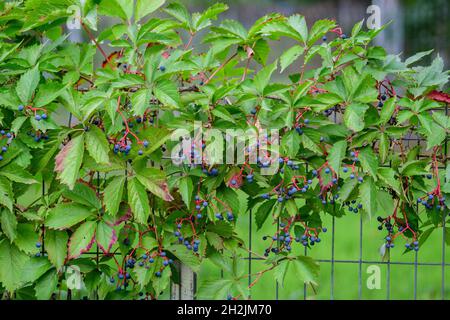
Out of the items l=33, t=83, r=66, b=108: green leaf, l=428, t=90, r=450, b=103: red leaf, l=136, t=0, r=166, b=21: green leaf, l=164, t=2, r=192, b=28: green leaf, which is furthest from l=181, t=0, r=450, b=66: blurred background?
l=33, t=83, r=66, b=108: green leaf

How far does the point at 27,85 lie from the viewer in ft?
7.15

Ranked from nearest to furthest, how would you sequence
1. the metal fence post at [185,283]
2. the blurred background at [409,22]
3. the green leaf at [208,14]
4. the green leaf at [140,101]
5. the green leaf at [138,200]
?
the green leaf at [140,101] → the green leaf at [138,200] → the green leaf at [208,14] → the metal fence post at [185,283] → the blurred background at [409,22]

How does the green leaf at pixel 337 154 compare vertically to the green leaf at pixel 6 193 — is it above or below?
above

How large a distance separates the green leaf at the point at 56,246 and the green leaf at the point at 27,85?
0.44 m

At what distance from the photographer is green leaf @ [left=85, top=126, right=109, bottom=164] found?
2127 millimetres

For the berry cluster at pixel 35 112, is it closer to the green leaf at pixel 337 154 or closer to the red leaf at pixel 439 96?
the green leaf at pixel 337 154

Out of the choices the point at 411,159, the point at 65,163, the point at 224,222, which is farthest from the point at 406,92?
the point at 65,163

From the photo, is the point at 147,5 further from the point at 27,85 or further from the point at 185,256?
the point at 185,256

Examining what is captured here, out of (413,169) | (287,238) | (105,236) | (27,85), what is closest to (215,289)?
(287,238)

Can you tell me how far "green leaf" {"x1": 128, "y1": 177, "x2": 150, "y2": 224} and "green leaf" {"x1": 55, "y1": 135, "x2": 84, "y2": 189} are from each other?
0.17 metres

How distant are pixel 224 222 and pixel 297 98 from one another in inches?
19.6

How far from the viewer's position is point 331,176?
225 cm

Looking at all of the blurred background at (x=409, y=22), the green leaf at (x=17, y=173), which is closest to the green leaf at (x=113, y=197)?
the green leaf at (x=17, y=173)

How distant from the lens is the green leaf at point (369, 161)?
2.18 metres
